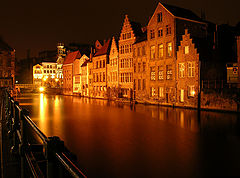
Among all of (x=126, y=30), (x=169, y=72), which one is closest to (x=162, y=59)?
(x=169, y=72)

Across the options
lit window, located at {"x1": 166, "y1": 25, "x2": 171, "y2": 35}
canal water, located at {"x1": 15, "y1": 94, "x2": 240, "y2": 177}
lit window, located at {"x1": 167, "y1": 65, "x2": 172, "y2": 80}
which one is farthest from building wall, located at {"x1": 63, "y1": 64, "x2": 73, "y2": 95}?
canal water, located at {"x1": 15, "y1": 94, "x2": 240, "y2": 177}

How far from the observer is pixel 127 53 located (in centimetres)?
4488

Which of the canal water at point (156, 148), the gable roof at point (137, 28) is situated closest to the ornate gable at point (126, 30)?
the gable roof at point (137, 28)

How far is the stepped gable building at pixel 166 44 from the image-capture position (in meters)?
33.8

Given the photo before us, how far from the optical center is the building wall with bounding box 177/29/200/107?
30.0m

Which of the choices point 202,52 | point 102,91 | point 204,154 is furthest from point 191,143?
point 102,91

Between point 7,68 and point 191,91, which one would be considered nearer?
point 191,91

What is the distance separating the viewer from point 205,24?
36.5 metres

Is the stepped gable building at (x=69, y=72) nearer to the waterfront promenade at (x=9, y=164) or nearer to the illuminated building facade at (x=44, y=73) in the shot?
the illuminated building facade at (x=44, y=73)

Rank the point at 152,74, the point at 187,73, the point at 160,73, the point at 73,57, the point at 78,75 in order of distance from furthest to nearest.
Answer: the point at 73,57, the point at 78,75, the point at 152,74, the point at 160,73, the point at 187,73

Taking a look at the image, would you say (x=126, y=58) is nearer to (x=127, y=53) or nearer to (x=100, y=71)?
(x=127, y=53)

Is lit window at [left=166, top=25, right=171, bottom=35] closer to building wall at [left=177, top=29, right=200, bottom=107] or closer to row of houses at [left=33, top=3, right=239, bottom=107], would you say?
row of houses at [left=33, top=3, right=239, bottom=107]

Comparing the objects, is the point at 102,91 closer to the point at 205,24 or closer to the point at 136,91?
the point at 136,91

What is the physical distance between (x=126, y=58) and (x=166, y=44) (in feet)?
38.3
